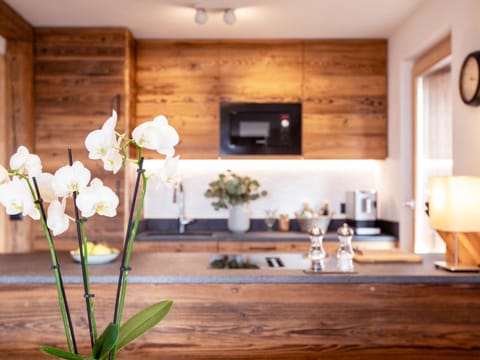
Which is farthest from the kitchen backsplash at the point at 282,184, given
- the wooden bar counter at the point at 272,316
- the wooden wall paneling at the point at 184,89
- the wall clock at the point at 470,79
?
the wooden bar counter at the point at 272,316

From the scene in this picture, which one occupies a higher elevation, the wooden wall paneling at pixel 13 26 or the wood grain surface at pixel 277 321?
the wooden wall paneling at pixel 13 26

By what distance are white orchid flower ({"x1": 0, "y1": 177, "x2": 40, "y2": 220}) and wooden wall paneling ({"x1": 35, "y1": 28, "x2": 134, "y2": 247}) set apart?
317 cm

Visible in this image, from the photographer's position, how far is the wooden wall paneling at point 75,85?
390 cm

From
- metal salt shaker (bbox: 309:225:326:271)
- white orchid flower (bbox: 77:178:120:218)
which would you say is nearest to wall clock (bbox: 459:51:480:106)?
metal salt shaker (bbox: 309:225:326:271)

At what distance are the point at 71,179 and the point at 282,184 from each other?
153 inches

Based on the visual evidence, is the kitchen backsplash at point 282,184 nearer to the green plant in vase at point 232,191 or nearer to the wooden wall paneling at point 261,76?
the green plant in vase at point 232,191

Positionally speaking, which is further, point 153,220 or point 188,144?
point 153,220

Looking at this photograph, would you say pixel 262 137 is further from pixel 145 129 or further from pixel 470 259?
pixel 145 129

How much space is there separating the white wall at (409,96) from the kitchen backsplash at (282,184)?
1.03 feet

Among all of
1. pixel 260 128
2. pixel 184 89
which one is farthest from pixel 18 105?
pixel 260 128

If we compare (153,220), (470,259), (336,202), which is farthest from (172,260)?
(336,202)

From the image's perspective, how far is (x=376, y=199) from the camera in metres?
4.23

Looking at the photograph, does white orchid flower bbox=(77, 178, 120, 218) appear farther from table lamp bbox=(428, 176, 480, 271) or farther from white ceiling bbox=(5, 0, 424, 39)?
white ceiling bbox=(5, 0, 424, 39)

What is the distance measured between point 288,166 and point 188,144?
969mm
